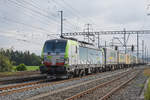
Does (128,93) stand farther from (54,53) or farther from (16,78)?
(16,78)

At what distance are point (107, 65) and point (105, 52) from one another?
6.76 feet

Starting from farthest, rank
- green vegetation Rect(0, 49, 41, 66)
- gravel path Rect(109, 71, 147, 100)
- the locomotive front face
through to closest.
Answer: green vegetation Rect(0, 49, 41, 66)
the locomotive front face
gravel path Rect(109, 71, 147, 100)

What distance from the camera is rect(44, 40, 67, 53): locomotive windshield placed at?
17.6 metres

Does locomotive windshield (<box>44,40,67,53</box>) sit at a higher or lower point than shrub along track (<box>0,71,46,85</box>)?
higher

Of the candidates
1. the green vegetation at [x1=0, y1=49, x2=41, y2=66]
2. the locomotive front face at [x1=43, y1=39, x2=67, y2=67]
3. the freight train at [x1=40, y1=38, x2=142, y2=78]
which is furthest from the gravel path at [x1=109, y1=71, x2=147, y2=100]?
the green vegetation at [x1=0, y1=49, x2=41, y2=66]

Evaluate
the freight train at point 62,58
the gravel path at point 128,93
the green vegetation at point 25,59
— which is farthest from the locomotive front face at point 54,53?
the green vegetation at point 25,59

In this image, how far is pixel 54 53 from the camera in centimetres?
1745

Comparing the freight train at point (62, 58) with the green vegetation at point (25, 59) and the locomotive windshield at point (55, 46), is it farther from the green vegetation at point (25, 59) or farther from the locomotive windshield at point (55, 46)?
the green vegetation at point (25, 59)

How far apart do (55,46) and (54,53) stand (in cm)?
68

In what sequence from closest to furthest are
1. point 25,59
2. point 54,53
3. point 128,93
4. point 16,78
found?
1. point 128,93
2. point 54,53
3. point 16,78
4. point 25,59

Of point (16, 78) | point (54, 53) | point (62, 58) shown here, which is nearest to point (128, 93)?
point (62, 58)

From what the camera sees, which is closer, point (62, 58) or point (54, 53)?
point (62, 58)

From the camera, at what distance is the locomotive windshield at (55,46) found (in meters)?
17.6

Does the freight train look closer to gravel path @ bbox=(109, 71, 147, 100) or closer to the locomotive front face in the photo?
the locomotive front face
